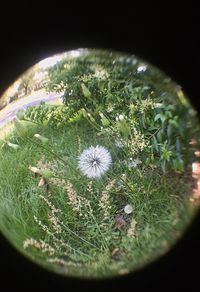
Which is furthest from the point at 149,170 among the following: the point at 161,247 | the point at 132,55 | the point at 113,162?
the point at 132,55

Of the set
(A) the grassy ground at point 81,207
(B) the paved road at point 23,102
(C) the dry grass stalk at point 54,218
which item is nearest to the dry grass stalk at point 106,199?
(A) the grassy ground at point 81,207

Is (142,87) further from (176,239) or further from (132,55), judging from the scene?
(176,239)

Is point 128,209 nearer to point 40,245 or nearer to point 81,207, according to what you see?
point 81,207

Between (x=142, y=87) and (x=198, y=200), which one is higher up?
(x=142, y=87)

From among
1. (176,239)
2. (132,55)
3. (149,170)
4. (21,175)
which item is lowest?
(176,239)

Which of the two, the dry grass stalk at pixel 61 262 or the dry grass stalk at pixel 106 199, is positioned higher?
the dry grass stalk at pixel 106 199

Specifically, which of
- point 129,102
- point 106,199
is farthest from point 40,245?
point 129,102

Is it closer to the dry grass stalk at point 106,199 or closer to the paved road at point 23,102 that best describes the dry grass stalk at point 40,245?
the dry grass stalk at point 106,199
